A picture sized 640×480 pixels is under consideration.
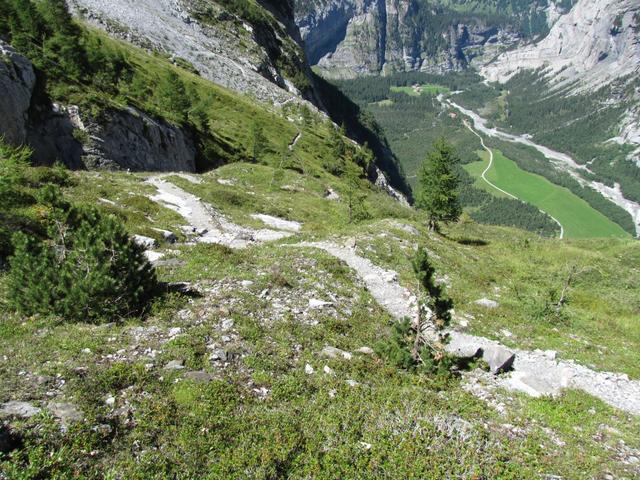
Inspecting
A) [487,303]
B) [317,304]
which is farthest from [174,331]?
[487,303]

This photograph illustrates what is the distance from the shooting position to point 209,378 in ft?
34.2

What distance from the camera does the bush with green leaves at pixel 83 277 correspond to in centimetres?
1207

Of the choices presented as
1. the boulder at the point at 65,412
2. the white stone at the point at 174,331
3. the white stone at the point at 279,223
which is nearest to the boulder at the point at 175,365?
the white stone at the point at 174,331

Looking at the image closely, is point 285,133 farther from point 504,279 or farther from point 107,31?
point 504,279

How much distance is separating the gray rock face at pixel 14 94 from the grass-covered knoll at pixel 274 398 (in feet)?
73.6

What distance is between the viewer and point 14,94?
104ft

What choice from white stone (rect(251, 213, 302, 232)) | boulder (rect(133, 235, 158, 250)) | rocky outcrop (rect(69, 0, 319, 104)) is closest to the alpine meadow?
boulder (rect(133, 235, 158, 250))

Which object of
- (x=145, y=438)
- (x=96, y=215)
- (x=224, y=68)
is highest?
(x=224, y=68)

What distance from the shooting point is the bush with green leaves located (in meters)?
12.1

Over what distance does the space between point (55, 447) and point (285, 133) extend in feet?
297

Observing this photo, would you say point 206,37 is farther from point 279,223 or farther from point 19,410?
point 19,410

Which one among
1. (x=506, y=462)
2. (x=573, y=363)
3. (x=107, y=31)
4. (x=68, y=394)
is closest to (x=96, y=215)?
(x=68, y=394)

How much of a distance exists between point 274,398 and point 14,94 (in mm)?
36389

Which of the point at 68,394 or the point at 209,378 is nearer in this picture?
the point at 68,394
